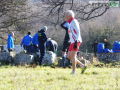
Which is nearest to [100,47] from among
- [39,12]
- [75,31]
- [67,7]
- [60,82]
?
[67,7]

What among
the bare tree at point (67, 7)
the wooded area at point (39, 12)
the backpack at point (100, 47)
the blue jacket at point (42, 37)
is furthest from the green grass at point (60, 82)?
the backpack at point (100, 47)

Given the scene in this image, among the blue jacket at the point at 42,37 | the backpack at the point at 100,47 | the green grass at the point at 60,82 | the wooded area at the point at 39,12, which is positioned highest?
the wooded area at the point at 39,12

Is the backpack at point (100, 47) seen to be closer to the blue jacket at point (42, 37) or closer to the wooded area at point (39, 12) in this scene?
the wooded area at point (39, 12)

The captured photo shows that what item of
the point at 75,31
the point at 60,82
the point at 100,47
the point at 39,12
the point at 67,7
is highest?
the point at 67,7

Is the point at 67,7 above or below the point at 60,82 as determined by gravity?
above

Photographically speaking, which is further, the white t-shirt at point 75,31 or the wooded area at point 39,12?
the wooded area at point 39,12

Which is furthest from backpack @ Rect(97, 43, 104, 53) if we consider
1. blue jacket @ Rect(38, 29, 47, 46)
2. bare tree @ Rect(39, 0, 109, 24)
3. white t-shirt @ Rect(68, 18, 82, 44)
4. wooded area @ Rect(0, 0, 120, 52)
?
white t-shirt @ Rect(68, 18, 82, 44)

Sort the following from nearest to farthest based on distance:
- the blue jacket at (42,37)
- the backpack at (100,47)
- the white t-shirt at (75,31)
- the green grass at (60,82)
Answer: the green grass at (60,82)
the white t-shirt at (75,31)
the blue jacket at (42,37)
the backpack at (100,47)

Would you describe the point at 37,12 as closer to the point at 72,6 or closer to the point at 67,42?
the point at 72,6

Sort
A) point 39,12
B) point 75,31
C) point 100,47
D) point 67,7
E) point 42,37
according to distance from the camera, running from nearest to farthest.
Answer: point 75,31
point 42,37
point 67,7
point 39,12
point 100,47

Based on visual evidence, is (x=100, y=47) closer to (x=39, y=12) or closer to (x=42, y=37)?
(x=39, y=12)

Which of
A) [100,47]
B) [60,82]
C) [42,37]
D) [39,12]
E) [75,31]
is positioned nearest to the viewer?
[60,82]

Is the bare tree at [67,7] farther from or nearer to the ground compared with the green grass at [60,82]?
farther from the ground

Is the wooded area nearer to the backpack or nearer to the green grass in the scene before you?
the backpack
